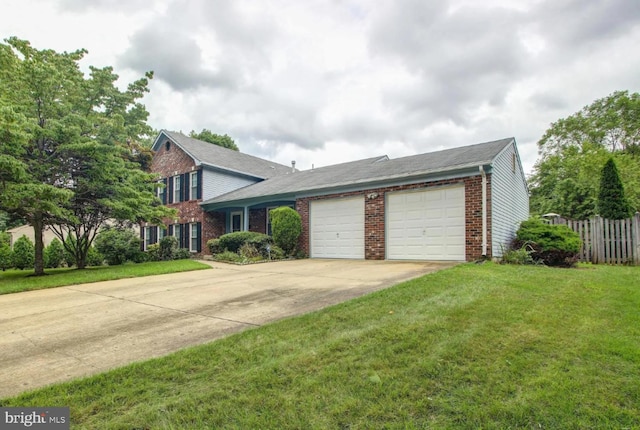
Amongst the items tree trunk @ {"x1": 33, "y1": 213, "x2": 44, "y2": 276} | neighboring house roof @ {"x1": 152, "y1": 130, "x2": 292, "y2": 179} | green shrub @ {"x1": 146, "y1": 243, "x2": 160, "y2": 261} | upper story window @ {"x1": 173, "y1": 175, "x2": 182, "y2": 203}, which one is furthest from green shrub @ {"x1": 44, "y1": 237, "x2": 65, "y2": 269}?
neighboring house roof @ {"x1": 152, "y1": 130, "x2": 292, "y2": 179}

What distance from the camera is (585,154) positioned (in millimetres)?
22734

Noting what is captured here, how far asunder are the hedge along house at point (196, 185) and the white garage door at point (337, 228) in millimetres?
4516

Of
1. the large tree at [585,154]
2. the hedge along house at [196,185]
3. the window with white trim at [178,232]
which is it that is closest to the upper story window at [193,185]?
the hedge along house at [196,185]

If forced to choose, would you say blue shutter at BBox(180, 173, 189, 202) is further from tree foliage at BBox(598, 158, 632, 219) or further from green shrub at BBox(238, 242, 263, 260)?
tree foliage at BBox(598, 158, 632, 219)

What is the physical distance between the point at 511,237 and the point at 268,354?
1090 cm

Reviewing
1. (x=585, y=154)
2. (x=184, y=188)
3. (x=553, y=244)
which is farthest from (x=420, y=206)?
(x=585, y=154)

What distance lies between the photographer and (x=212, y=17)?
10.2 metres

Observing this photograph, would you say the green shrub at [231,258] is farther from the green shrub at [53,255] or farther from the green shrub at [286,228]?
the green shrub at [53,255]

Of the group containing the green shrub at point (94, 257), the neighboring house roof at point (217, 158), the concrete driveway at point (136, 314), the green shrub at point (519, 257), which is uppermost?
the neighboring house roof at point (217, 158)

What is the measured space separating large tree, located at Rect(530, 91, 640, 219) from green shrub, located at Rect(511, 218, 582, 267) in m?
10.1

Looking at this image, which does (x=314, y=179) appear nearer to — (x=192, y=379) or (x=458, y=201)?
(x=458, y=201)

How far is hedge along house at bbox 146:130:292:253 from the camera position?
1791 cm

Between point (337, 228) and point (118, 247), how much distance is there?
12.1 m

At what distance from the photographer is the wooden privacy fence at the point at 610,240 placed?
10086 millimetres
